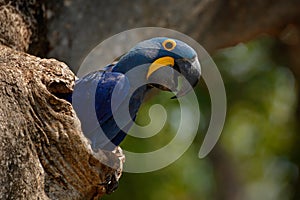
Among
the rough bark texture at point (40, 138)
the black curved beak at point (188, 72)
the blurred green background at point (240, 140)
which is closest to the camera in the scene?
the rough bark texture at point (40, 138)

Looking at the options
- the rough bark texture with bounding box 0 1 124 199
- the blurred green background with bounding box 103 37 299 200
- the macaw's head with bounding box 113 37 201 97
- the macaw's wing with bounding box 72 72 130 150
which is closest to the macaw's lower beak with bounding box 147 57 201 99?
the macaw's head with bounding box 113 37 201 97

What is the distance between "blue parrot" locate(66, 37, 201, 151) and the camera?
3311 millimetres

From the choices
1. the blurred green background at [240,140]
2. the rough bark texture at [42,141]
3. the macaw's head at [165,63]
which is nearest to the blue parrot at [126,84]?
the macaw's head at [165,63]

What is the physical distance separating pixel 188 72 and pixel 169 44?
6.4 inches

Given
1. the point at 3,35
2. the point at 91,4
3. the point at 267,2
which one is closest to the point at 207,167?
the point at 267,2

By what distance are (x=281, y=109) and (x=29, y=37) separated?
4517mm

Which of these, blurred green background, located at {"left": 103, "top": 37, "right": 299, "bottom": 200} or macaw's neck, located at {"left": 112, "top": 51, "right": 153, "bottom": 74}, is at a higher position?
macaw's neck, located at {"left": 112, "top": 51, "right": 153, "bottom": 74}

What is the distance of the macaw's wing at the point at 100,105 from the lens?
3.35 meters

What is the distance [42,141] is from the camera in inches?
119

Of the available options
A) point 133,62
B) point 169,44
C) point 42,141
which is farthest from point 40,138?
point 169,44

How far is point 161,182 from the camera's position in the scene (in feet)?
24.8

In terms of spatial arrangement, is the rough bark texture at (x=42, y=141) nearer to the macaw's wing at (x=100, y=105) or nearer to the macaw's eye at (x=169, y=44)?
the macaw's wing at (x=100, y=105)

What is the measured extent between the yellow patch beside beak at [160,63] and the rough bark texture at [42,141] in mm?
365

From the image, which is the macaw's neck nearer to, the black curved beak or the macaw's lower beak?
the macaw's lower beak
